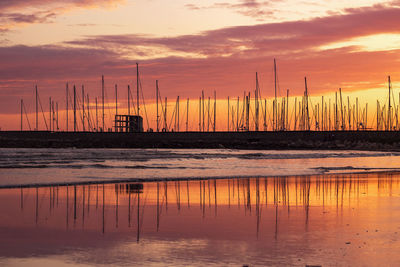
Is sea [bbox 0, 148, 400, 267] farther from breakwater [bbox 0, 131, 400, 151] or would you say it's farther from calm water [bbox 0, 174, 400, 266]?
breakwater [bbox 0, 131, 400, 151]

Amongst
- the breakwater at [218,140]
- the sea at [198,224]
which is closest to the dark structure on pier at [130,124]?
the breakwater at [218,140]

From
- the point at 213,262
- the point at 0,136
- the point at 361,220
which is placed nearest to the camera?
the point at 213,262

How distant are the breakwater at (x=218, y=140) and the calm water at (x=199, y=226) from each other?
75239 millimetres

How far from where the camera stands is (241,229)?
566 inches

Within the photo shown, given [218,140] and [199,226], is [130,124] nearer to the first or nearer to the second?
[218,140]

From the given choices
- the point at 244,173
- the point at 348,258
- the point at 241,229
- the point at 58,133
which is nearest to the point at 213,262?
the point at 348,258

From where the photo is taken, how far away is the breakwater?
326 feet

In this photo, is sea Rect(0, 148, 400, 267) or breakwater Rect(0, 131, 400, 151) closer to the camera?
sea Rect(0, 148, 400, 267)

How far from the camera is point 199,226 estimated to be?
14.8 metres

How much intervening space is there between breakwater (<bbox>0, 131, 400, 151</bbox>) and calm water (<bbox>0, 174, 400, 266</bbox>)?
247 ft

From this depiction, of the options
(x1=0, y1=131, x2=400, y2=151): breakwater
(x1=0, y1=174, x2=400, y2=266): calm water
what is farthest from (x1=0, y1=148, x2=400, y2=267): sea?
(x1=0, y1=131, x2=400, y2=151): breakwater

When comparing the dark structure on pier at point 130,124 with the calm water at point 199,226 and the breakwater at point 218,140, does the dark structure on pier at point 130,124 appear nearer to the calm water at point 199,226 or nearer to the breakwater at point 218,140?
the breakwater at point 218,140

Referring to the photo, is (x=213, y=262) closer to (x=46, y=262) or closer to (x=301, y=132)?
(x=46, y=262)

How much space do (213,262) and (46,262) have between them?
10.2 feet
